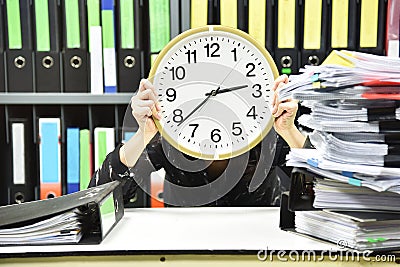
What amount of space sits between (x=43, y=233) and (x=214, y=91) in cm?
47

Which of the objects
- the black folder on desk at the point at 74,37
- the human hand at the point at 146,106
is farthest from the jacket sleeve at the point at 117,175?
the black folder on desk at the point at 74,37

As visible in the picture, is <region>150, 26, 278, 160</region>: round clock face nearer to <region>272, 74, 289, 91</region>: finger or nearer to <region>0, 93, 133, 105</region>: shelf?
<region>272, 74, 289, 91</region>: finger

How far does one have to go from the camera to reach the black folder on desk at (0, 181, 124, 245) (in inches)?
28.8

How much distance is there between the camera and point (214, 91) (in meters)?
1.05

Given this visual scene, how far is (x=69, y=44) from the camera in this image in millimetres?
1623

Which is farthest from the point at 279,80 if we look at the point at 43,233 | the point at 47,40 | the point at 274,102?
the point at 47,40

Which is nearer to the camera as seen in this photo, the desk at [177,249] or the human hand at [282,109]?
the desk at [177,249]

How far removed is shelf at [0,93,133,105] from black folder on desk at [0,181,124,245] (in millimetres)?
834

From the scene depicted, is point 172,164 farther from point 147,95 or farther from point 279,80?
point 279,80

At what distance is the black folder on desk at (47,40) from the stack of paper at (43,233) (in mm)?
982

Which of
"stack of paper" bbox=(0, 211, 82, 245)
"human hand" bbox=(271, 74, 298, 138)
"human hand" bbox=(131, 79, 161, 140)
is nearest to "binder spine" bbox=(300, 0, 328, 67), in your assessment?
"human hand" bbox=(271, 74, 298, 138)

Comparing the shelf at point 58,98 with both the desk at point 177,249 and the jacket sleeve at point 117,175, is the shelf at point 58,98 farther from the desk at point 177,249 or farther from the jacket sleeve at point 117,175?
the desk at point 177,249

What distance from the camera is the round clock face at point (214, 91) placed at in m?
1.01

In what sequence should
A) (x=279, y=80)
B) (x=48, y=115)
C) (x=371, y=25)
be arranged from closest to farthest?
(x=279, y=80)
(x=371, y=25)
(x=48, y=115)
